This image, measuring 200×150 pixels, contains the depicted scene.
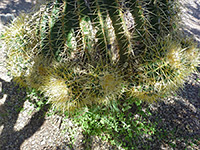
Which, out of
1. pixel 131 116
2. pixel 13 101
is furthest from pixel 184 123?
pixel 13 101

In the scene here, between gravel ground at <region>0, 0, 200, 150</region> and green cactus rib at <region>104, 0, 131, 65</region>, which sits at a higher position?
green cactus rib at <region>104, 0, 131, 65</region>

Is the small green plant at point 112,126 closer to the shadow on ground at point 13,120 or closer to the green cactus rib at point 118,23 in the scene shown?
the shadow on ground at point 13,120

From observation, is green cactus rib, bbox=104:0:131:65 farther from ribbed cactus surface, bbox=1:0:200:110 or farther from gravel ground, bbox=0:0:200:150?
gravel ground, bbox=0:0:200:150

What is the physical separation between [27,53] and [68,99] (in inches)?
31.3

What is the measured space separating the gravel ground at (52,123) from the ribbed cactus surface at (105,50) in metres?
0.52

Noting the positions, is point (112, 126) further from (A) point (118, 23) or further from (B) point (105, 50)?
(A) point (118, 23)

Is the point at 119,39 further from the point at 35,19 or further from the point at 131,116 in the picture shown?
the point at 131,116

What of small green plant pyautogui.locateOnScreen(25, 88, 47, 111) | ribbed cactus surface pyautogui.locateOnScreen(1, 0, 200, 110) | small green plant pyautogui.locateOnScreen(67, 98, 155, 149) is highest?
ribbed cactus surface pyautogui.locateOnScreen(1, 0, 200, 110)

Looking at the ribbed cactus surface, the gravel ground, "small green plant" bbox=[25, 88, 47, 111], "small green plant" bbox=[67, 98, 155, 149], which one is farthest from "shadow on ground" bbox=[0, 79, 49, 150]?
the ribbed cactus surface

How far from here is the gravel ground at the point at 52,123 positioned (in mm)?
2104

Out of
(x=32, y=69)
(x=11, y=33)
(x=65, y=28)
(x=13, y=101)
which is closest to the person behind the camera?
(x=65, y=28)

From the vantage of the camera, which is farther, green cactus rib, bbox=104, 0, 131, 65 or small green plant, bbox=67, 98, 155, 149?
small green plant, bbox=67, 98, 155, 149

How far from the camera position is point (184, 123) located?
8.21 ft

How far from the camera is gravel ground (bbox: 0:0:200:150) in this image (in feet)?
6.90
